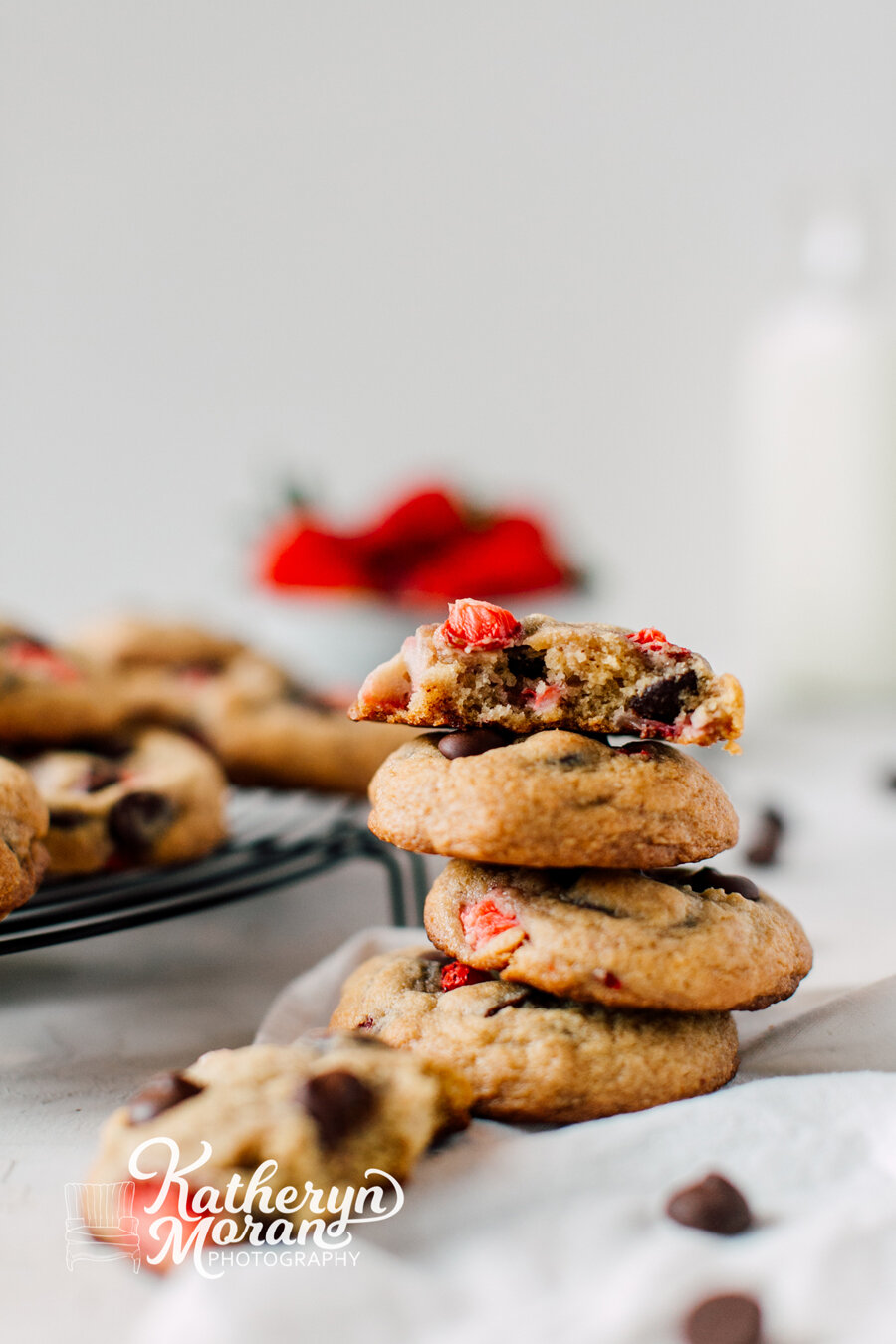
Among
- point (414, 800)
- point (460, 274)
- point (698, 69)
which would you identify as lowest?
point (414, 800)

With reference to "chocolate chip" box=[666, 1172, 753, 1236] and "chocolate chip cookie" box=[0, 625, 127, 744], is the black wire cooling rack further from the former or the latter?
"chocolate chip" box=[666, 1172, 753, 1236]

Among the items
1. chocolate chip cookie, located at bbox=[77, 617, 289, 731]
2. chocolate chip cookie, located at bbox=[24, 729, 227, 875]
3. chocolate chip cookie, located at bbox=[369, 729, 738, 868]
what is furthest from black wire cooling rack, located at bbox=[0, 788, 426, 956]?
chocolate chip cookie, located at bbox=[369, 729, 738, 868]

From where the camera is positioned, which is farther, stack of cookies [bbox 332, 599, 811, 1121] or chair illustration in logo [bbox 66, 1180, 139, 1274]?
stack of cookies [bbox 332, 599, 811, 1121]

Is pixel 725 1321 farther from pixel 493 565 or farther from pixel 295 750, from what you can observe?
pixel 493 565

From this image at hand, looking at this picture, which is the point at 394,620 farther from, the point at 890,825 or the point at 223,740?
the point at 890,825

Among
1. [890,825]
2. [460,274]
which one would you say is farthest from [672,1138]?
[460,274]

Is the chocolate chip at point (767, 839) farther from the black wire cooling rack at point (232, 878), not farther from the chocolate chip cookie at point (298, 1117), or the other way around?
the chocolate chip cookie at point (298, 1117)
